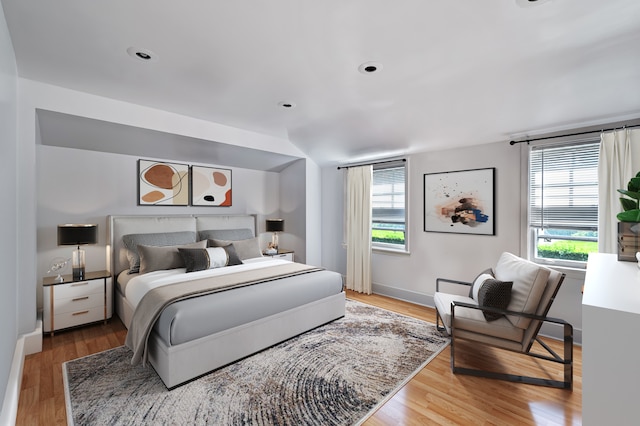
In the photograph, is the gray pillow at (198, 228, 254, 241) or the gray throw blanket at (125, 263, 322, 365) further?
the gray pillow at (198, 228, 254, 241)

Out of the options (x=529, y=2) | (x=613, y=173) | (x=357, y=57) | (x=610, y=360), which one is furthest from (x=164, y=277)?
(x=613, y=173)

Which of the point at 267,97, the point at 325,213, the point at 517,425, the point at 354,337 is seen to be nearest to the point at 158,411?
the point at 354,337

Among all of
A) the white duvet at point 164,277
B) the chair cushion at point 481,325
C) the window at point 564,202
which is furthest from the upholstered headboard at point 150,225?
the window at point 564,202

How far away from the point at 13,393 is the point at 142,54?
246 cm

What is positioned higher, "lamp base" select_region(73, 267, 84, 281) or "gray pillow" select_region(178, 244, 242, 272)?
"gray pillow" select_region(178, 244, 242, 272)

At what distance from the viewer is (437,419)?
1935mm

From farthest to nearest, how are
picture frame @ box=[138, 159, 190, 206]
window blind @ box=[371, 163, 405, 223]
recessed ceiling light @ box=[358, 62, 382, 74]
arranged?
window blind @ box=[371, 163, 405, 223] → picture frame @ box=[138, 159, 190, 206] → recessed ceiling light @ box=[358, 62, 382, 74]

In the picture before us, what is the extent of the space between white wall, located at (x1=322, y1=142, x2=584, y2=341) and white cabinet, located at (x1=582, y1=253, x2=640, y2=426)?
9.25ft

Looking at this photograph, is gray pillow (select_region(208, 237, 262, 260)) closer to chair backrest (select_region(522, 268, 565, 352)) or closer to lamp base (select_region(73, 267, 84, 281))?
lamp base (select_region(73, 267, 84, 281))

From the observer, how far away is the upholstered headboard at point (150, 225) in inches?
144

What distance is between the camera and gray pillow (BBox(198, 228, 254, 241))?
4.35m

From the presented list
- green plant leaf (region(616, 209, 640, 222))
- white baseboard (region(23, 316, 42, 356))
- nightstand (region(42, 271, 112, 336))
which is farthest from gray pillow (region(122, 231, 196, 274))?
green plant leaf (region(616, 209, 640, 222))

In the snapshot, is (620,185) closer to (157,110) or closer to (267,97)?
(267,97)

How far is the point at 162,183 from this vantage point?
166 inches
